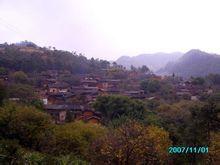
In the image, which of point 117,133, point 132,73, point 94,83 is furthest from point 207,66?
point 117,133

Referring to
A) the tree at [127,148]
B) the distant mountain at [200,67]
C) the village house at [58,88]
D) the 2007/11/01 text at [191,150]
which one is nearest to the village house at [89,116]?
the village house at [58,88]

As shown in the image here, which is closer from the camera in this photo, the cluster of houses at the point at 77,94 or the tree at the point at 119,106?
the tree at the point at 119,106

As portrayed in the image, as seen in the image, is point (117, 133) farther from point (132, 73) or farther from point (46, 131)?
point (132, 73)

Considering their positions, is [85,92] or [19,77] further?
[85,92]

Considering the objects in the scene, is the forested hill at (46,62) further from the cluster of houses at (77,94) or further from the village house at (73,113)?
the village house at (73,113)

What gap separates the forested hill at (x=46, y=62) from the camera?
5236cm

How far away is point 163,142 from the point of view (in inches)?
699

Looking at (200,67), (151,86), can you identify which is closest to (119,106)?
(151,86)

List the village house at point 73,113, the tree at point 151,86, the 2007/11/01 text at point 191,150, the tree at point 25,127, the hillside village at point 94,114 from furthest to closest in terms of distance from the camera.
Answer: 1. the tree at point 151,86
2. the village house at point 73,113
3. the tree at point 25,127
4. the 2007/11/01 text at point 191,150
5. the hillside village at point 94,114

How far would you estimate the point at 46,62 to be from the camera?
193 feet

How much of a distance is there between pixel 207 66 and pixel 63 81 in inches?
1648

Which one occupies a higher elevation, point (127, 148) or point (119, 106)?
point (127, 148)

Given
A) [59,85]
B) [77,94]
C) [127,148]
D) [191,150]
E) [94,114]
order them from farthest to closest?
[59,85]
[77,94]
[94,114]
[191,150]
[127,148]

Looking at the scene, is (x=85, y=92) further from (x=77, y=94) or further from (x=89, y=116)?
(x=89, y=116)
